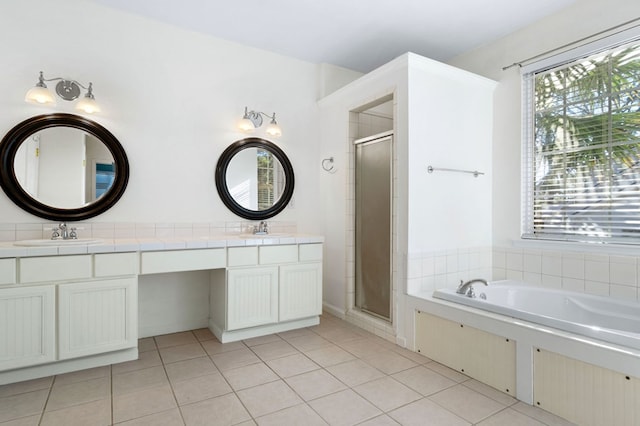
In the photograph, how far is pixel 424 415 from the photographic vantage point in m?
1.88

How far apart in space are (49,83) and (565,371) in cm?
398

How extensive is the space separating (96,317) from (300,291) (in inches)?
62.2

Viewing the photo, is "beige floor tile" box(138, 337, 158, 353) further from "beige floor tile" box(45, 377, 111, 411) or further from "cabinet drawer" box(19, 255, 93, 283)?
"cabinet drawer" box(19, 255, 93, 283)

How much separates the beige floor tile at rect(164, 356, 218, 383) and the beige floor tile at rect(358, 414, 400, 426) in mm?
A: 1135

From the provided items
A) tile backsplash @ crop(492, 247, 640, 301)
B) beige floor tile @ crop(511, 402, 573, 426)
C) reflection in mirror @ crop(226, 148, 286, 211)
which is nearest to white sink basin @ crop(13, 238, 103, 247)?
reflection in mirror @ crop(226, 148, 286, 211)

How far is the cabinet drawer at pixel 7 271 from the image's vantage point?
6.89ft

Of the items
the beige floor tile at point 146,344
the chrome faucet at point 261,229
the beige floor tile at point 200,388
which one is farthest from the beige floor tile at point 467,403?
the beige floor tile at point 146,344

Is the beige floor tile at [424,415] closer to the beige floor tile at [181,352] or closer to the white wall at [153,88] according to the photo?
the beige floor tile at [181,352]

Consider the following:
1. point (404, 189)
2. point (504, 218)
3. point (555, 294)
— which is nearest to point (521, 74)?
point (504, 218)

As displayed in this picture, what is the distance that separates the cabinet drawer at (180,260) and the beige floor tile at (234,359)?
69cm

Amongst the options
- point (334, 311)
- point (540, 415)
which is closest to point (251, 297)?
point (334, 311)

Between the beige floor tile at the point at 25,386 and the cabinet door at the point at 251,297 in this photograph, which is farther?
the cabinet door at the point at 251,297

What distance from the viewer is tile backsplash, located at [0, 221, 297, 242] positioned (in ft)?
8.43

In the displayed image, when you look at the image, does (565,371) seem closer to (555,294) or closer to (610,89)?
(555,294)
